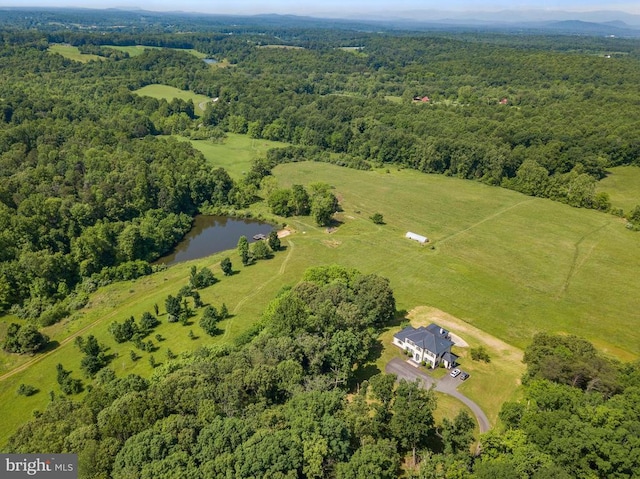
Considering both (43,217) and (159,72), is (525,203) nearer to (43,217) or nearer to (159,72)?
(43,217)

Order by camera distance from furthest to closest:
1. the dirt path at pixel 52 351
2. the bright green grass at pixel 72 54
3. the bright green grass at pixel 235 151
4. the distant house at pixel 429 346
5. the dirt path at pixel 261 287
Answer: the bright green grass at pixel 72 54
the bright green grass at pixel 235 151
the dirt path at pixel 261 287
the dirt path at pixel 52 351
the distant house at pixel 429 346

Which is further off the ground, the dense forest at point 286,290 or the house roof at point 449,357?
the dense forest at point 286,290

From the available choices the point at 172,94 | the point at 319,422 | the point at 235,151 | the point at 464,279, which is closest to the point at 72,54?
the point at 172,94

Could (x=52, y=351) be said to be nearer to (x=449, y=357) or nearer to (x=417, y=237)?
(x=449, y=357)

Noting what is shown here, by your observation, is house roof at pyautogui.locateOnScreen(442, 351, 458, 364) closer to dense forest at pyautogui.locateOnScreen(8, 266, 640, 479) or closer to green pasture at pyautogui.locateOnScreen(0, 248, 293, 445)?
dense forest at pyautogui.locateOnScreen(8, 266, 640, 479)

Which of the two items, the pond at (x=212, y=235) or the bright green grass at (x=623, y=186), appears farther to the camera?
the bright green grass at (x=623, y=186)

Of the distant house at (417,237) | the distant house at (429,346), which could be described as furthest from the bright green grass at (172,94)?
the distant house at (429,346)

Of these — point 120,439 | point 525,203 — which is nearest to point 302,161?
point 525,203

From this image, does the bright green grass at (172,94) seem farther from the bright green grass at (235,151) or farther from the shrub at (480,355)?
the shrub at (480,355)
